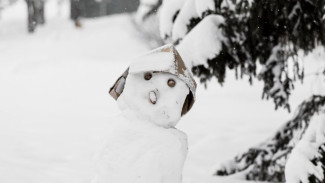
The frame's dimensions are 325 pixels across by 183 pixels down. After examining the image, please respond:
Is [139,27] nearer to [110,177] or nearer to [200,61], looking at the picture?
[200,61]

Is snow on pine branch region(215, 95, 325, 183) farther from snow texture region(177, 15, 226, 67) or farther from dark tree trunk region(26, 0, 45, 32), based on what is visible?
dark tree trunk region(26, 0, 45, 32)

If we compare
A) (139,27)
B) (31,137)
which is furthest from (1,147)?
(139,27)

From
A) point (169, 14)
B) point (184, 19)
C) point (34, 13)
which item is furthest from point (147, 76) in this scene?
point (34, 13)

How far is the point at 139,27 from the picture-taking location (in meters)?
20.6

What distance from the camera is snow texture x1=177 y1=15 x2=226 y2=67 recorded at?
3992mm

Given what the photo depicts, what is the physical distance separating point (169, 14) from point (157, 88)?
169 centimetres

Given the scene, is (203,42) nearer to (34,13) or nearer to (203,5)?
(203,5)

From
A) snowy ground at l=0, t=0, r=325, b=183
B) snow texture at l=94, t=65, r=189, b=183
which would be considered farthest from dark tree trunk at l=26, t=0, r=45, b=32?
snow texture at l=94, t=65, r=189, b=183

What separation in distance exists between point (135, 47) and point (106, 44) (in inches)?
58.0

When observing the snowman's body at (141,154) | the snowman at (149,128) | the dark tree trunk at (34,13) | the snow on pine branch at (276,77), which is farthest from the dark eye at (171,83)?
the dark tree trunk at (34,13)

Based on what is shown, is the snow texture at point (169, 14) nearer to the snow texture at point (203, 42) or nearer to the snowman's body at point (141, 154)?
the snow texture at point (203, 42)

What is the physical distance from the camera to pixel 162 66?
2797mm

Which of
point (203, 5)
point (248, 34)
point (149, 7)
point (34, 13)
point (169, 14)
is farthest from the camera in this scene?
point (34, 13)

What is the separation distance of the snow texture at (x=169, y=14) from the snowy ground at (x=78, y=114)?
1176mm
